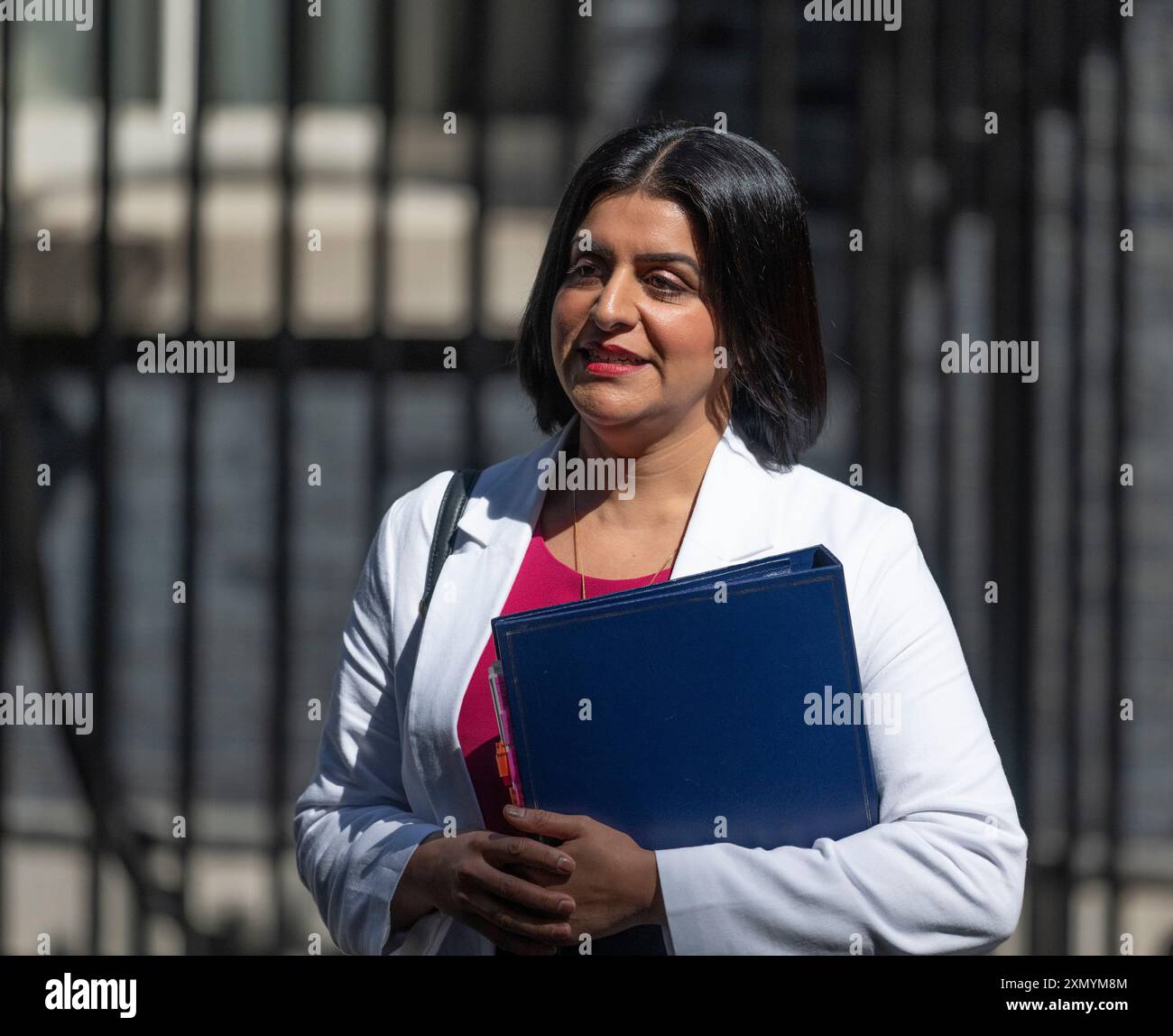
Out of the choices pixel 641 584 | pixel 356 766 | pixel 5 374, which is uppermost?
pixel 5 374

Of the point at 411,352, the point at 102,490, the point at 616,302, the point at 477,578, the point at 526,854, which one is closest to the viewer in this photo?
the point at 526,854

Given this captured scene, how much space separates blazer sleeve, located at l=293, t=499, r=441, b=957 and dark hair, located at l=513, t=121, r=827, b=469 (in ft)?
1.58

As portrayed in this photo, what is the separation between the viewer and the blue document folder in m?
1.58

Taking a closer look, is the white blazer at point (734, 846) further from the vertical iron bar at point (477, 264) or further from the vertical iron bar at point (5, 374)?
the vertical iron bar at point (5, 374)

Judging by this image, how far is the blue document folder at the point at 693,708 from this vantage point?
1581 mm

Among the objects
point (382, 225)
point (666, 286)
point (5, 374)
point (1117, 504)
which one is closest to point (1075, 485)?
point (1117, 504)

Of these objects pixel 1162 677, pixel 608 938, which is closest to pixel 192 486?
pixel 608 938

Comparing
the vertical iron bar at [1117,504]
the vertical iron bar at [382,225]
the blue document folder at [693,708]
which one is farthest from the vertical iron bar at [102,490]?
the vertical iron bar at [1117,504]

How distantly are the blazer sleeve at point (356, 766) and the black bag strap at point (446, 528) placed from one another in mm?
54

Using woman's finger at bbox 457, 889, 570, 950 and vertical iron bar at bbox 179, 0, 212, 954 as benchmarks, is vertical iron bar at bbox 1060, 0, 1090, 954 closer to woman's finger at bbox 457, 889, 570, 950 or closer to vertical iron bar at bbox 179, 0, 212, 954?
vertical iron bar at bbox 179, 0, 212, 954

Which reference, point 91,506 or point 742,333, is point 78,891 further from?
point 742,333

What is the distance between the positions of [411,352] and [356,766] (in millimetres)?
1833

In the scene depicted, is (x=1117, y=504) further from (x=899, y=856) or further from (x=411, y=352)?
(x=899, y=856)

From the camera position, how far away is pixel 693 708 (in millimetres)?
1607
